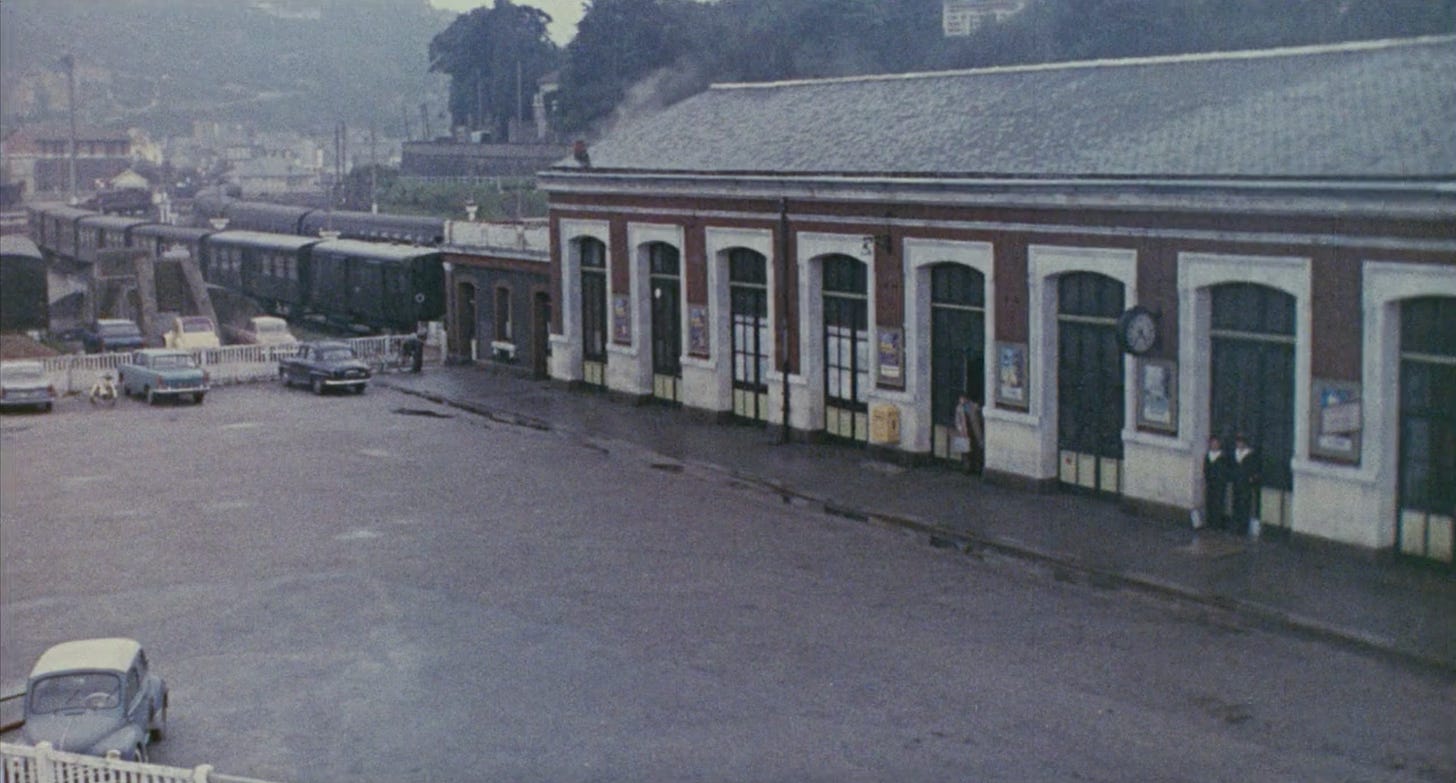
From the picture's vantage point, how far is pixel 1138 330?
24422mm

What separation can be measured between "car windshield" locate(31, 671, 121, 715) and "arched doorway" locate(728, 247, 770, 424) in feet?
64.0

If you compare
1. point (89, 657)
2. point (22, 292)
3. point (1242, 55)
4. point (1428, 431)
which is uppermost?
point (1242, 55)

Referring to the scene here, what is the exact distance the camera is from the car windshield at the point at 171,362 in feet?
136

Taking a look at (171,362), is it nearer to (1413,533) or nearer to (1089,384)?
(1089,384)

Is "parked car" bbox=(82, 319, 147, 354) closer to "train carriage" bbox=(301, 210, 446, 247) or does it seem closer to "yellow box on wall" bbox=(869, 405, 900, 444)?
"train carriage" bbox=(301, 210, 446, 247)

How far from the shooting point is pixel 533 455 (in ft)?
108

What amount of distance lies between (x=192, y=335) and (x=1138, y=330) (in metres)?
33.1

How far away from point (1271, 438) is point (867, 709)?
30.0 feet

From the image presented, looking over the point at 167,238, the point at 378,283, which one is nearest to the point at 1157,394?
the point at 378,283

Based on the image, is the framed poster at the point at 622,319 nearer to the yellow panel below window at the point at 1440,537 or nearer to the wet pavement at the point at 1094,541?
the wet pavement at the point at 1094,541

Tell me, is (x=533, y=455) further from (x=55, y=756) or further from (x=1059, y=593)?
(x=55, y=756)

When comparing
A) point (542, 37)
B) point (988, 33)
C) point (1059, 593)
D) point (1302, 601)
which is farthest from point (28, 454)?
point (542, 37)

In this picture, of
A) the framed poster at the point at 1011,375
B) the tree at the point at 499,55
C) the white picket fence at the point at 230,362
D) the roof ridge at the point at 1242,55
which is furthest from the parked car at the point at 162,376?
the tree at the point at 499,55

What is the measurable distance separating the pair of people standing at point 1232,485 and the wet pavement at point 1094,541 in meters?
0.29
